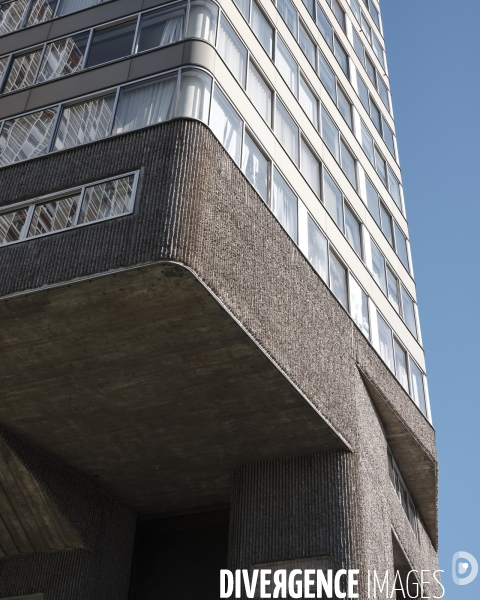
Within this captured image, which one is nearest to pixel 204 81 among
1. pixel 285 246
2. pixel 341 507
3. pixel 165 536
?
pixel 285 246

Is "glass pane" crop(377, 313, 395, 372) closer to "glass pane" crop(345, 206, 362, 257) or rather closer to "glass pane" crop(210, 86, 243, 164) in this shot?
"glass pane" crop(345, 206, 362, 257)

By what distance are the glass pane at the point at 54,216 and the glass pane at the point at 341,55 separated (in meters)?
14.1

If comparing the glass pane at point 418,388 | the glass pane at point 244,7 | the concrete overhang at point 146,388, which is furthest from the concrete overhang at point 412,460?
the glass pane at point 244,7

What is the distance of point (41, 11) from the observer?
64.0 feet

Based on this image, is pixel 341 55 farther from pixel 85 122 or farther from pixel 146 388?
pixel 146 388

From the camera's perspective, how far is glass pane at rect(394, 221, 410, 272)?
83.8 feet

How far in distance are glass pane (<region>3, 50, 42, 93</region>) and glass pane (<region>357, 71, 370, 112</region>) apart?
40.8 feet

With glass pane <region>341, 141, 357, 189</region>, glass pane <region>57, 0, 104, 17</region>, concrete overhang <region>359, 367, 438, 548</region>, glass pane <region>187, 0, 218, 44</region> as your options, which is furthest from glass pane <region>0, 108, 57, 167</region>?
concrete overhang <region>359, 367, 438, 548</region>

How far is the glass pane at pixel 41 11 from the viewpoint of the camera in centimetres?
1925

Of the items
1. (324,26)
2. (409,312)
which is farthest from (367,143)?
(409,312)

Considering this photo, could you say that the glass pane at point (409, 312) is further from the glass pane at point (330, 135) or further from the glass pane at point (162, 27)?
the glass pane at point (162, 27)

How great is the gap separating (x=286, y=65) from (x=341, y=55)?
682 cm

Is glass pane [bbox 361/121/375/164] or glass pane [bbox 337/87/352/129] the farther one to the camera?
glass pane [bbox 361/121/375/164]

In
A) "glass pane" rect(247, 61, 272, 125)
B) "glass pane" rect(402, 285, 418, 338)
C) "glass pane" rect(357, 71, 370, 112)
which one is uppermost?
"glass pane" rect(357, 71, 370, 112)
